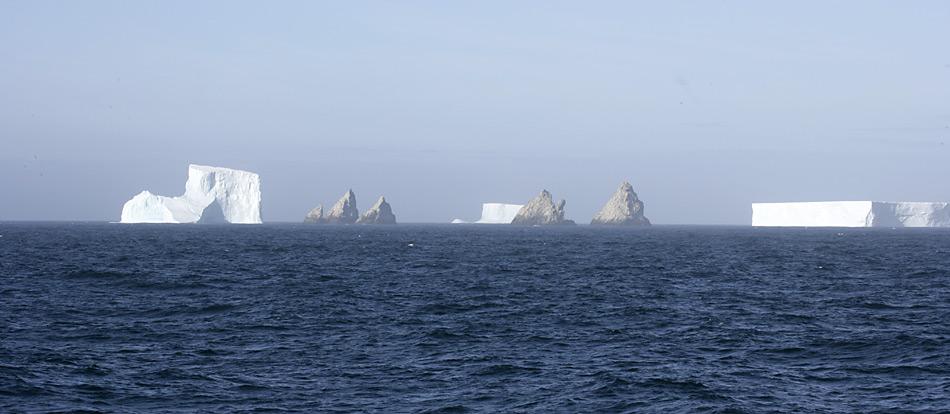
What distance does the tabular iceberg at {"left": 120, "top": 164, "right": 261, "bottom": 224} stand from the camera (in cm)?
17788

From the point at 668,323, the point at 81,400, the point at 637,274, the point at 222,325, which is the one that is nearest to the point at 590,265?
the point at 637,274

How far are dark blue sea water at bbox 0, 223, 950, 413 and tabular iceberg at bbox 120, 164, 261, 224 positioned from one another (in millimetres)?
137142

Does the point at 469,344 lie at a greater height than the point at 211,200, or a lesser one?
lesser

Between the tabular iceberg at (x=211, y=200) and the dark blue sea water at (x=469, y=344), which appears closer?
the dark blue sea water at (x=469, y=344)

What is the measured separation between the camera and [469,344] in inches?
916

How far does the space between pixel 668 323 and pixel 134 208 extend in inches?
6949

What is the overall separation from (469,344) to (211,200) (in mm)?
161220

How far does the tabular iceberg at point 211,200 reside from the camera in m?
178

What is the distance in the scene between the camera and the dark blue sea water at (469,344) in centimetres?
1722

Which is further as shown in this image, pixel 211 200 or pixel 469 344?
pixel 211 200

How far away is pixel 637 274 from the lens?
48469 millimetres

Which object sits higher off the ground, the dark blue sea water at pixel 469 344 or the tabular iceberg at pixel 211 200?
the tabular iceberg at pixel 211 200

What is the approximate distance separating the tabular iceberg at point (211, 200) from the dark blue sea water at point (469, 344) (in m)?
137

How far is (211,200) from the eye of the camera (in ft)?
583
